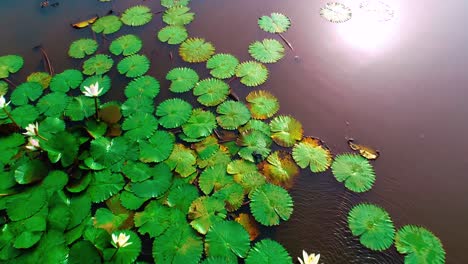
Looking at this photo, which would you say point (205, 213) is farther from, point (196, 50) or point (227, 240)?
point (196, 50)

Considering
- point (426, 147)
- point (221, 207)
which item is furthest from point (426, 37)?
point (221, 207)

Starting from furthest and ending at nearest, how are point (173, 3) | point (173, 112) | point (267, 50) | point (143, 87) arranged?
point (173, 3) → point (267, 50) → point (143, 87) → point (173, 112)

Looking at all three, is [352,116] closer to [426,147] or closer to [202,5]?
[426,147]

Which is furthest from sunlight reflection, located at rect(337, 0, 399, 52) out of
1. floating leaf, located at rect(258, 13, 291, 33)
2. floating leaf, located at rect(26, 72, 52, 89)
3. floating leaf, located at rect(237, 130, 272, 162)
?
floating leaf, located at rect(26, 72, 52, 89)

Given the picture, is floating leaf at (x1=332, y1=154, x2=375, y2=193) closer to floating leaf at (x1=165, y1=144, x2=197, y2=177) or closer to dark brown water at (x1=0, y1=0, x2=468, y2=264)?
dark brown water at (x1=0, y1=0, x2=468, y2=264)

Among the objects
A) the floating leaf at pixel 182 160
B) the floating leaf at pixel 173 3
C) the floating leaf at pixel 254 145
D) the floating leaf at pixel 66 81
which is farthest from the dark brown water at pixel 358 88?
the floating leaf at pixel 182 160

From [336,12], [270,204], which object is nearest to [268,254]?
[270,204]
